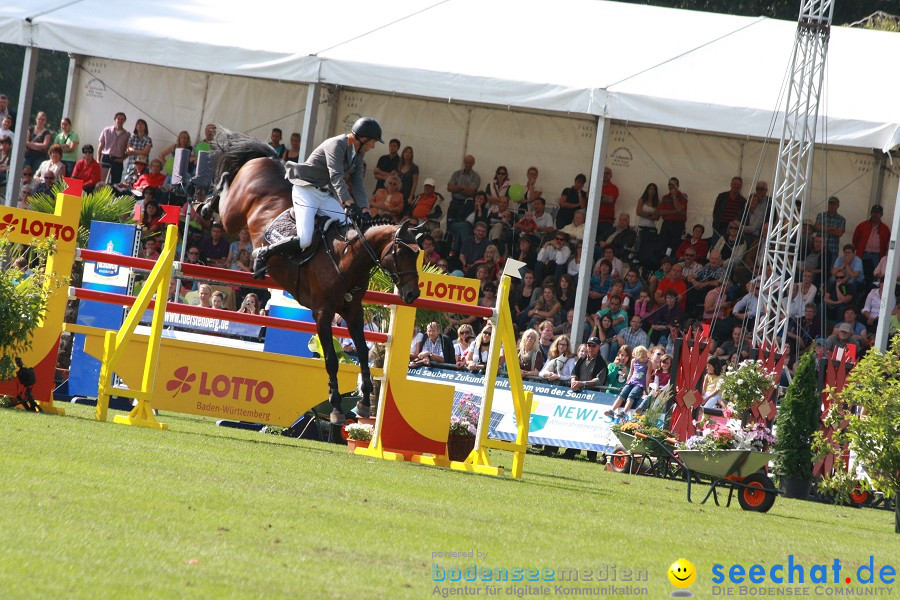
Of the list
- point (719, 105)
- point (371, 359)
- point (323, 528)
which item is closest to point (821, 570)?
point (323, 528)

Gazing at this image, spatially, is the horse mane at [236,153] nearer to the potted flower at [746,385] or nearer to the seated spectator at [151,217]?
the potted flower at [746,385]

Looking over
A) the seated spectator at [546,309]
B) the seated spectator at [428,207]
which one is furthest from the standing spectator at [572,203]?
the seated spectator at [546,309]

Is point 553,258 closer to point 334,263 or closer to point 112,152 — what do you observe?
point 112,152

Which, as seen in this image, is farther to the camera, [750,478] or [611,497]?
[750,478]

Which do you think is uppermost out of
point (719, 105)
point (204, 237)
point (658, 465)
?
point (719, 105)

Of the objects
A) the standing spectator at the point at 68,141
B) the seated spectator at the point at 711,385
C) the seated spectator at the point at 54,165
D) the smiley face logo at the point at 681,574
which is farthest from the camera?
the standing spectator at the point at 68,141

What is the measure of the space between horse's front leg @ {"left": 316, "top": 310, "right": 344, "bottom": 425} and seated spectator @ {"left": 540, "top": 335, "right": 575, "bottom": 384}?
580 cm

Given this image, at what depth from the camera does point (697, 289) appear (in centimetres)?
1845

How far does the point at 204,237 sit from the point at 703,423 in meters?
10.5

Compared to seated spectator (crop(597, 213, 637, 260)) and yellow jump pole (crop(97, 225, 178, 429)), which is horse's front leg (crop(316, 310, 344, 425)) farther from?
seated spectator (crop(597, 213, 637, 260))

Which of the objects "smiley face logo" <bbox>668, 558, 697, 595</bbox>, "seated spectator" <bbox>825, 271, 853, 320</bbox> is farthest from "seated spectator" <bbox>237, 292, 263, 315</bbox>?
"smiley face logo" <bbox>668, 558, 697, 595</bbox>

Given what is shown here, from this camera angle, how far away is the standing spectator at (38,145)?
70.3 ft

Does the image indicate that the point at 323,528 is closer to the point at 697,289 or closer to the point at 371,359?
the point at 371,359

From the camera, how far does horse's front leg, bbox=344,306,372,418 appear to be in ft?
31.3
